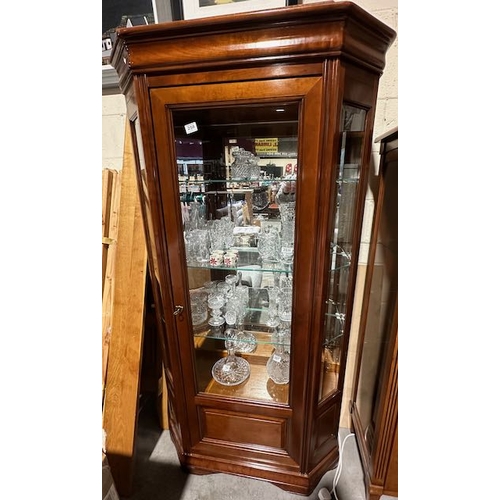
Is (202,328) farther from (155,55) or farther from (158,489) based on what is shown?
(155,55)

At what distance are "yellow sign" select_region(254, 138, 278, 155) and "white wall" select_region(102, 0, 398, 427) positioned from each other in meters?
0.49

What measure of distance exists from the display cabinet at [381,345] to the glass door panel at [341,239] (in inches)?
6.7

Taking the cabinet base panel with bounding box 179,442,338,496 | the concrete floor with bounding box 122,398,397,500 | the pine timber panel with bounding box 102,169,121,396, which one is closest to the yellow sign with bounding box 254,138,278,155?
the pine timber panel with bounding box 102,169,121,396

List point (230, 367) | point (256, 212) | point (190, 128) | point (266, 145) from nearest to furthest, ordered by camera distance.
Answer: point (190, 128)
point (266, 145)
point (256, 212)
point (230, 367)

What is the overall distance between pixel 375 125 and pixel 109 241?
133 centimetres

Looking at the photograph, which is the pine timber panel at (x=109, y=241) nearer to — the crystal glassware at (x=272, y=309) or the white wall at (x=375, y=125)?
the white wall at (x=375, y=125)

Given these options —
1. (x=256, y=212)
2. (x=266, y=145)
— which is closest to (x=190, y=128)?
(x=266, y=145)

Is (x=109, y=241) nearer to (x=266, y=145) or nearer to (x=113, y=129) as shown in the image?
(x=113, y=129)

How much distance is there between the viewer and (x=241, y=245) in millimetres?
1217

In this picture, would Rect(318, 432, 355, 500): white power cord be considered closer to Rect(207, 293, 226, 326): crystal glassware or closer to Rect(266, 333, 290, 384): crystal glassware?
Rect(266, 333, 290, 384): crystal glassware

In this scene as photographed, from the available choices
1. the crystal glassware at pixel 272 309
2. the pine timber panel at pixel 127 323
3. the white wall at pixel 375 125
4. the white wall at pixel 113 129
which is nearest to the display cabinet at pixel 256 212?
the crystal glassware at pixel 272 309

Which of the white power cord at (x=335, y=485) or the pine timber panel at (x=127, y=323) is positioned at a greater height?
the pine timber panel at (x=127, y=323)

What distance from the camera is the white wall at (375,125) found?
43.9 inches

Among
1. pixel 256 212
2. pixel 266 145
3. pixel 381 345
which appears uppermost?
pixel 266 145
